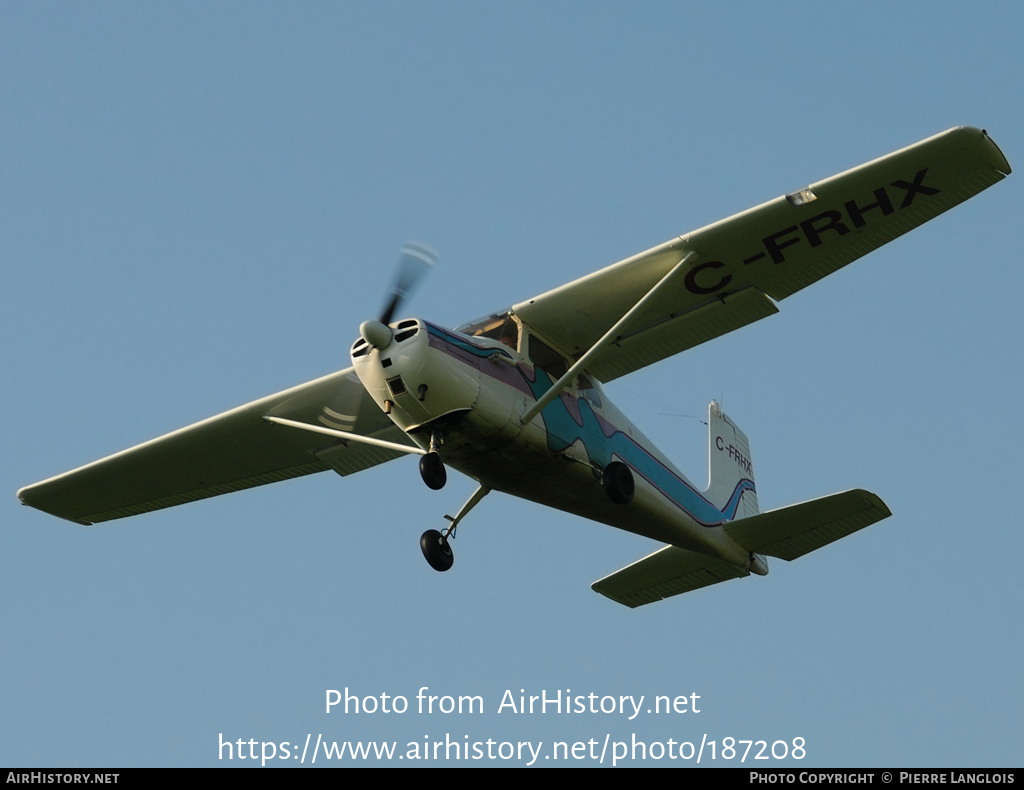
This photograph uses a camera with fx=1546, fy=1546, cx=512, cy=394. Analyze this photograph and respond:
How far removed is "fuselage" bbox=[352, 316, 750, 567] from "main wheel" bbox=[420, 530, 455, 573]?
696 mm

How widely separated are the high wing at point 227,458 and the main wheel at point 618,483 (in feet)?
9.57

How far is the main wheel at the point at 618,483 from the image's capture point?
49.6 ft

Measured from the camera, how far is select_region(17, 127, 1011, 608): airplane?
1415cm

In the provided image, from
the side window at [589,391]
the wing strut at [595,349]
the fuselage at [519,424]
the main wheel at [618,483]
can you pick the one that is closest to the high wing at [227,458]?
the fuselage at [519,424]

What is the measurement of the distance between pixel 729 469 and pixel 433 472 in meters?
6.75

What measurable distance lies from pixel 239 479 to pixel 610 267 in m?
5.31

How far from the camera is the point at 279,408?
653 inches

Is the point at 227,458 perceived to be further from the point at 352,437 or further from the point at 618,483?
the point at 618,483

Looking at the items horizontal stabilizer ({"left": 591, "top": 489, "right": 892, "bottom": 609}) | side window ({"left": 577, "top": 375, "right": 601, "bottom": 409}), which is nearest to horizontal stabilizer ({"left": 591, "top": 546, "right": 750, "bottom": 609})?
horizontal stabilizer ({"left": 591, "top": 489, "right": 892, "bottom": 609})

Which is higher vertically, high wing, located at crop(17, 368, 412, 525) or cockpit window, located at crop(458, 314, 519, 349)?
high wing, located at crop(17, 368, 412, 525)

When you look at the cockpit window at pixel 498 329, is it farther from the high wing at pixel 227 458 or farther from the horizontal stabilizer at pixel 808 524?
the horizontal stabilizer at pixel 808 524

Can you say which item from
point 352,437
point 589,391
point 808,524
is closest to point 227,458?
point 352,437

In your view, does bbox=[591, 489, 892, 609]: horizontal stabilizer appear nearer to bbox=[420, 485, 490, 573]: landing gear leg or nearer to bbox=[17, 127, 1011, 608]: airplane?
bbox=[17, 127, 1011, 608]: airplane

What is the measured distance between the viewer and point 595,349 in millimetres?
14633
